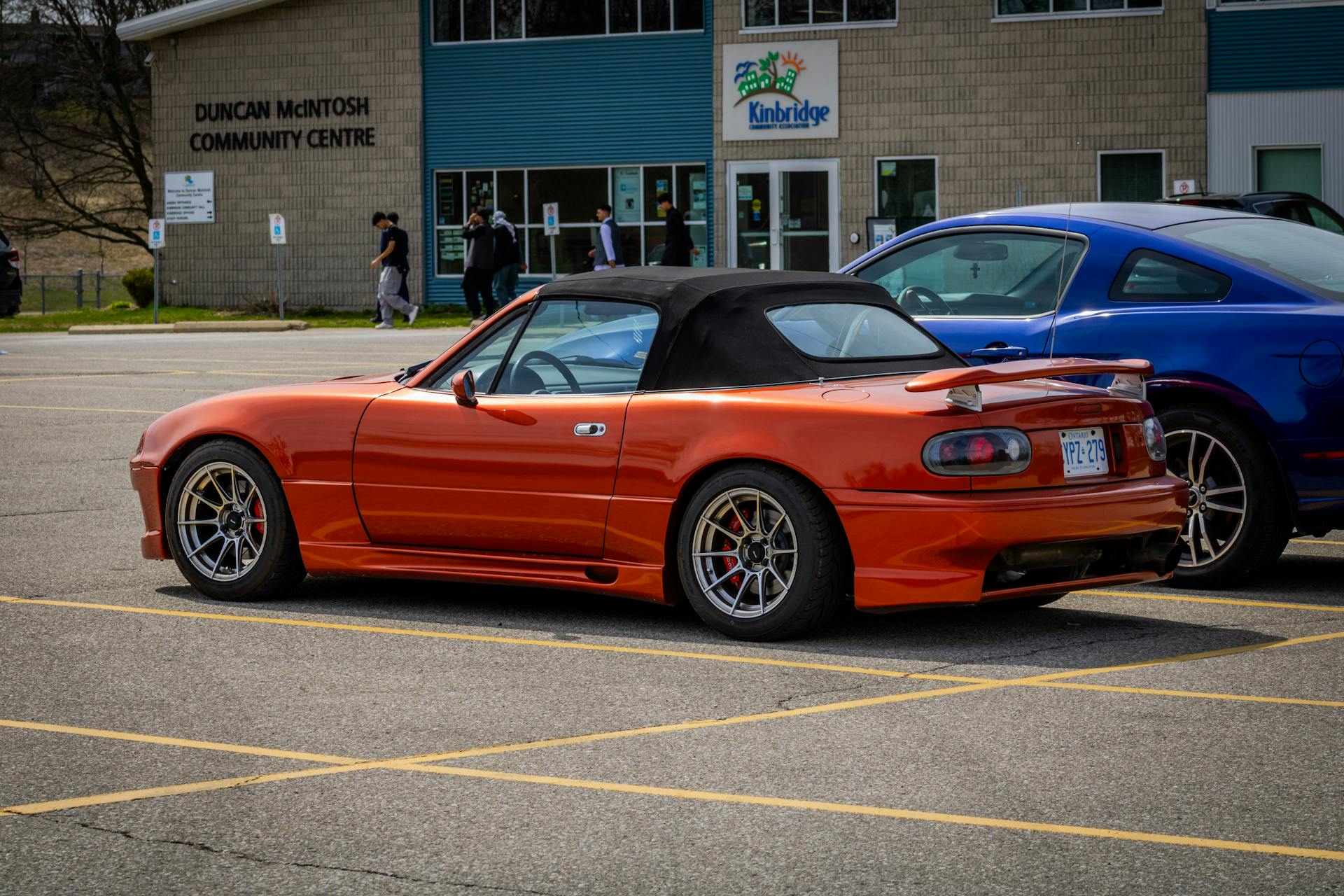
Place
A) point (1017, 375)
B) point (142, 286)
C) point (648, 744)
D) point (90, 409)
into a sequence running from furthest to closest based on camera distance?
point (142, 286) → point (90, 409) → point (1017, 375) → point (648, 744)

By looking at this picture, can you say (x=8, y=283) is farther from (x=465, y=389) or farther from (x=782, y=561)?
(x=782, y=561)

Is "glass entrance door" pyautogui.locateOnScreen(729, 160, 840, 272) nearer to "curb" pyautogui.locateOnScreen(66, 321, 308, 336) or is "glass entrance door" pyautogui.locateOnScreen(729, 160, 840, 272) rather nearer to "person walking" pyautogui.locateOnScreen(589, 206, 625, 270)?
"person walking" pyautogui.locateOnScreen(589, 206, 625, 270)

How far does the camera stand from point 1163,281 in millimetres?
8039

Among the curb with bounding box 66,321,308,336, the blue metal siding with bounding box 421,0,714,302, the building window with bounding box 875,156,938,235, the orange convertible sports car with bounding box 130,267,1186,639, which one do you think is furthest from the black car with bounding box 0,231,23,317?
the orange convertible sports car with bounding box 130,267,1186,639

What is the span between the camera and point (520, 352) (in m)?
7.26

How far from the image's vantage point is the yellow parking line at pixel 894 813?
4.25 m

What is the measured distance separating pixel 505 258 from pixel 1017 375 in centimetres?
2477

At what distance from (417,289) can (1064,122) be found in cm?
1272

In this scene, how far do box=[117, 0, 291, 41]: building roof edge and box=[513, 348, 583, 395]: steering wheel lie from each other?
30.4m

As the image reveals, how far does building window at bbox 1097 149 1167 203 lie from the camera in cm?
3162

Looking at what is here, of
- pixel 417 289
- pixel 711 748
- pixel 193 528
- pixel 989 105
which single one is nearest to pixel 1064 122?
pixel 989 105

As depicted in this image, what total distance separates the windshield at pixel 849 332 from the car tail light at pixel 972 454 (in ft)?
2.87

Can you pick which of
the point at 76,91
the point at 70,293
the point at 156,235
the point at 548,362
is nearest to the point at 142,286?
the point at 156,235

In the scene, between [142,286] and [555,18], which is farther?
[142,286]
